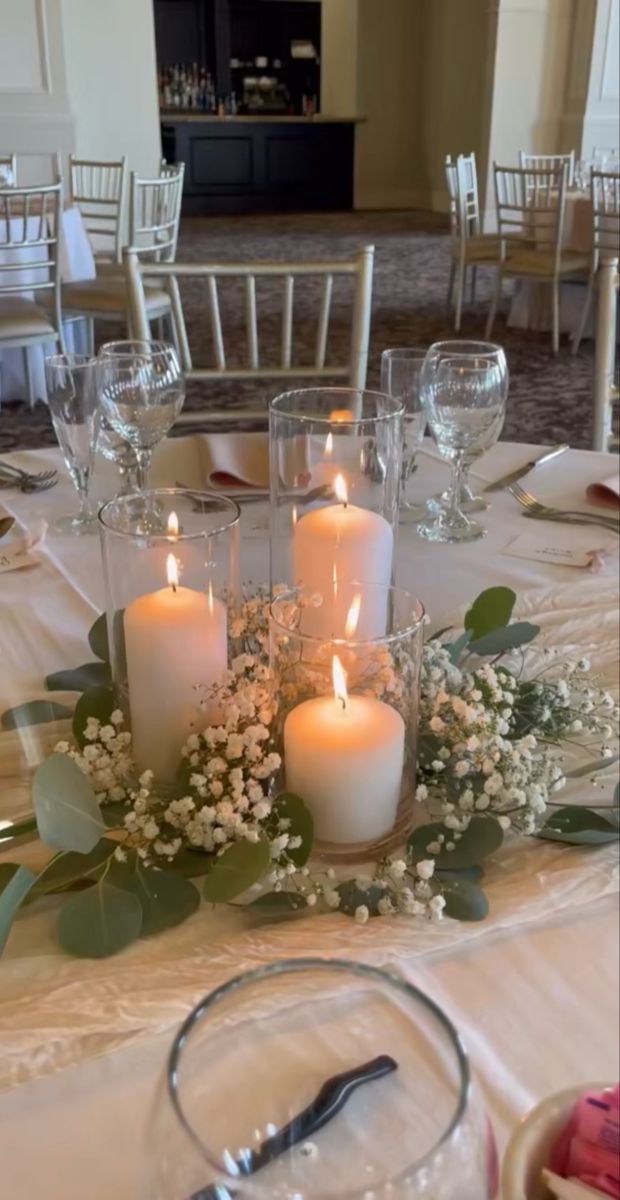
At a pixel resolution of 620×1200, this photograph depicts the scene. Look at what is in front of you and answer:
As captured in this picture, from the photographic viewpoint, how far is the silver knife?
130 centimetres

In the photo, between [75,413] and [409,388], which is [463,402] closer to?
[409,388]

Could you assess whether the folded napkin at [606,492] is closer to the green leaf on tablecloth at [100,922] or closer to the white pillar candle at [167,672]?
the white pillar candle at [167,672]

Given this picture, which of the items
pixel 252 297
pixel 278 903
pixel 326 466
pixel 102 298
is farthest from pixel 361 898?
pixel 102 298

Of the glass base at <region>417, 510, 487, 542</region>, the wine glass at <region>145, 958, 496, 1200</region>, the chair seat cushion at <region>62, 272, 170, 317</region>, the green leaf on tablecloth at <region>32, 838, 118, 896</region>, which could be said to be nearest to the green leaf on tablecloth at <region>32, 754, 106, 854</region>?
the green leaf on tablecloth at <region>32, 838, 118, 896</region>

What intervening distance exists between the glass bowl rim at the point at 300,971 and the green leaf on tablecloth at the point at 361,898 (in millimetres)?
276

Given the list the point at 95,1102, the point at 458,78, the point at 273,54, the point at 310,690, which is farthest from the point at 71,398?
the point at 273,54

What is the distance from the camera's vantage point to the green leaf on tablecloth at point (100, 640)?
0.81 meters

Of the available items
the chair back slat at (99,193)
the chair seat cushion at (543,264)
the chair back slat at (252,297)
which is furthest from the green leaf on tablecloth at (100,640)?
the chair back slat at (99,193)

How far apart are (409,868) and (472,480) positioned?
81 cm

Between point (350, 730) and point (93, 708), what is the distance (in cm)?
20

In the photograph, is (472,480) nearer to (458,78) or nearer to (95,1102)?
(95,1102)

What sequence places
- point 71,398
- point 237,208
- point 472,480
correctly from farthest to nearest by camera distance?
point 237,208 → point 472,480 → point 71,398

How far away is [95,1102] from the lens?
49cm

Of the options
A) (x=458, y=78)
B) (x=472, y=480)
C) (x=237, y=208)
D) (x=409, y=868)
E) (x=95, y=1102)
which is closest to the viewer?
(x=95, y=1102)
